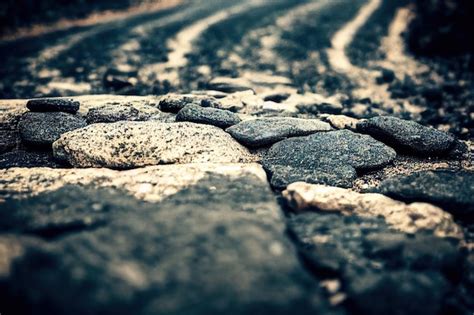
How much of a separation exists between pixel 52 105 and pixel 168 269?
203 cm

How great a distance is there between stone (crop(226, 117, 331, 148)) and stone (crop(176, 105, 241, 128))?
10 centimetres

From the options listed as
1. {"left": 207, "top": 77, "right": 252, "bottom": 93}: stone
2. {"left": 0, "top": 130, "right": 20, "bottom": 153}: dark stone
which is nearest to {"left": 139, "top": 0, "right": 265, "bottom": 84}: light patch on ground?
{"left": 207, "top": 77, "right": 252, "bottom": 93}: stone

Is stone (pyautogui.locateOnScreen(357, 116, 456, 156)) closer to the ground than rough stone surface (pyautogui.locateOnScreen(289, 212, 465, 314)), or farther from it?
farther from it

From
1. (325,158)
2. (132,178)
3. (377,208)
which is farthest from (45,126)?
(377,208)

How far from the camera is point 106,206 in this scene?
1.27 meters

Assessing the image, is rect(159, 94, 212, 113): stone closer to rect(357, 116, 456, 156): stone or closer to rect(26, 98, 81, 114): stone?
rect(26, 98, 81, 114): stone

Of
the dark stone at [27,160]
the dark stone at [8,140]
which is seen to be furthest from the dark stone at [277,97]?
the dark stone at [8,140]

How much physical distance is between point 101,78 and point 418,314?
4755mm

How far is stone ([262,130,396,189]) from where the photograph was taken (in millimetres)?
1759

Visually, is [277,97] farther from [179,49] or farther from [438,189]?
[179,49]

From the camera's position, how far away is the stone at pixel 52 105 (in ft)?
7.70

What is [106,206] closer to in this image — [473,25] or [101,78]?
[101,78]

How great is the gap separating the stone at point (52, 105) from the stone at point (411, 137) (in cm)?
238

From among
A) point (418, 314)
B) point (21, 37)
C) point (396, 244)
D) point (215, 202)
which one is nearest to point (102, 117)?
point (215, 202)
